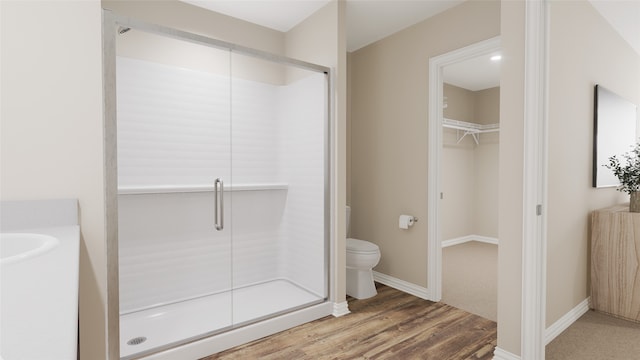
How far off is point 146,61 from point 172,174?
0.81m

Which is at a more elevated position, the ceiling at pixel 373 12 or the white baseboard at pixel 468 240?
the ceiling at pixel 373 12

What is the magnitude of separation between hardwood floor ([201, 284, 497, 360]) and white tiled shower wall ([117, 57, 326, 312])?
44cm

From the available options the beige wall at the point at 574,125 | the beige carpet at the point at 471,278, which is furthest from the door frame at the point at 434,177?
the beige wall at the point at 574,125

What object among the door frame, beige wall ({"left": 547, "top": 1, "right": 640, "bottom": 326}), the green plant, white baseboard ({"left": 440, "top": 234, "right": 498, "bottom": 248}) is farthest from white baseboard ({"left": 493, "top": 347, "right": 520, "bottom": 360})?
white baseboard ({"left": 440, "top": 234, "right": 498, "bottom": 248})

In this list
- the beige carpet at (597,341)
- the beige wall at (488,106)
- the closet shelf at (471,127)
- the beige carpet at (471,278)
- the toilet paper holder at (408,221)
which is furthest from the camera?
the beige wall at (488,106)

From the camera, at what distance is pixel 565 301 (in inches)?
92.7

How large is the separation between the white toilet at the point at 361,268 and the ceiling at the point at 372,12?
82.7 inches

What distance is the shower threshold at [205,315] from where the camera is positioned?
2074mm

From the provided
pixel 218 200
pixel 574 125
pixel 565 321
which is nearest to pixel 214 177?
pixel 218 200

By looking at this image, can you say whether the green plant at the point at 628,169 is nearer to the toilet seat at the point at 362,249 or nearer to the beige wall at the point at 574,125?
the beige wall at the point at 574,125

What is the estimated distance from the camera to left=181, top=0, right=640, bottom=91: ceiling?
99.3 inches

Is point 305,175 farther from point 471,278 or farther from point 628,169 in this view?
point 628,169

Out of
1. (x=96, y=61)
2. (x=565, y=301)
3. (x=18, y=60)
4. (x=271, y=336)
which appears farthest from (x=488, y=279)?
(x=18, y=60)

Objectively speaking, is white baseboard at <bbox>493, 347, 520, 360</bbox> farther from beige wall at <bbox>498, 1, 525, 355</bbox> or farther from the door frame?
the door frame
